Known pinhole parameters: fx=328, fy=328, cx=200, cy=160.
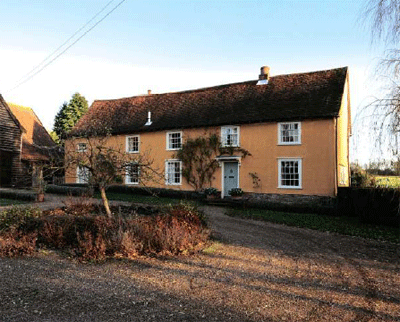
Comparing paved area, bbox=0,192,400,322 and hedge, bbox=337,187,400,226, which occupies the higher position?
hedge, bbox=337,187,400,226

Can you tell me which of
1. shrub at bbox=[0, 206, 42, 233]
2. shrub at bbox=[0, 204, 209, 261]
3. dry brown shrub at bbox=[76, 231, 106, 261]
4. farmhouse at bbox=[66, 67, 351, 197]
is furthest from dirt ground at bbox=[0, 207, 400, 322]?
farmhouse at bbox=[66, 67, 351, 197]

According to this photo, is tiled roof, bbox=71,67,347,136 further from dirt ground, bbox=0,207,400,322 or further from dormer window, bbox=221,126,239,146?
dirt ground, bbox=0,207,400,322

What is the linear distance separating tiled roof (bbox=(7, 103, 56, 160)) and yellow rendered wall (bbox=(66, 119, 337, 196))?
11.2m

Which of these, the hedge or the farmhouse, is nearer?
the hedge

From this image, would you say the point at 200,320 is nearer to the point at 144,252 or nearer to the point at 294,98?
the point at 144,252

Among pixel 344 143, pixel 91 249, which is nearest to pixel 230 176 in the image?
pixel 344 143

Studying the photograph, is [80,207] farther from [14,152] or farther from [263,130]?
[14,152]

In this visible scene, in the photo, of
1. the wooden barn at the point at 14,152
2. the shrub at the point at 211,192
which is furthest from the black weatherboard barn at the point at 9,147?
the shrub at the point at 211,192

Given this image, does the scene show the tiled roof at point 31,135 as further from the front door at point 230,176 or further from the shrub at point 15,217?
the shrub at point 15,217

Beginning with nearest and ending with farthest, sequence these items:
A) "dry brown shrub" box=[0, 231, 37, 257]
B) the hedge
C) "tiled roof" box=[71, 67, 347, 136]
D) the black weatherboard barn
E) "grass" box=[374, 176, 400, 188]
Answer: "dry brown shrub" box=[0, 231, 37, 257]
"grass" box=[374, 176, 400, 188]
the hedge
"tiled roof" box=[71, 67, 347, 136]
the black weatherboard barn

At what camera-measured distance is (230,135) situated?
859 inches

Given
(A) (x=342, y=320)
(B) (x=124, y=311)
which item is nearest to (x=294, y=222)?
(A) (x=342, y=320)

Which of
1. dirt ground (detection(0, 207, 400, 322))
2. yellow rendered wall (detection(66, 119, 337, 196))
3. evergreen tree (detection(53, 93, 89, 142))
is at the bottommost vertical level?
dirt ground (detection(0, 207, 400, 322))

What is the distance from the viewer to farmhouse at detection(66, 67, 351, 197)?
19094 mm
